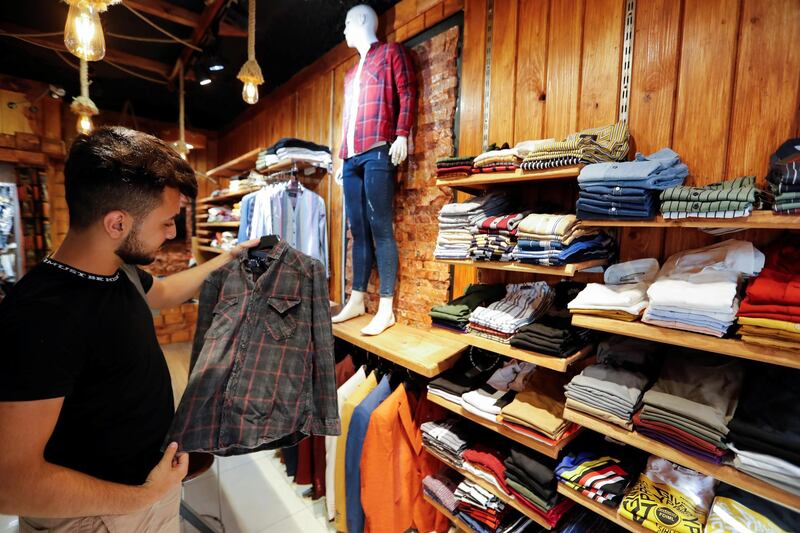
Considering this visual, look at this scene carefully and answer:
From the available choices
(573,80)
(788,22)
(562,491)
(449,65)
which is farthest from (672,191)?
(449,65)

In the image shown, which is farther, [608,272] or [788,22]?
[608,272]

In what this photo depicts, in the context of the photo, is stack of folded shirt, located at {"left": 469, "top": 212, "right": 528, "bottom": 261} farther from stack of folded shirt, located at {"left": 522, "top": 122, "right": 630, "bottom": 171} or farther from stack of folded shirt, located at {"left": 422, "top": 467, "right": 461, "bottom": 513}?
stack of folded shirt, located at {"left": 422, "top": 467, "right": 461, "bottom": 513}

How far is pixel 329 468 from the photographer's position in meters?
2.04

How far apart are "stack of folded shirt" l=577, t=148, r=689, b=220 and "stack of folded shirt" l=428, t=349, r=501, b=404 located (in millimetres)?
920

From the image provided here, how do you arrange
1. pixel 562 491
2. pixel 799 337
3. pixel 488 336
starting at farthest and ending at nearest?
1. pixel 488 336
2. pixel 562 491
3. pixel 799 337

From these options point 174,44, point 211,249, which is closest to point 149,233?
point 174,44

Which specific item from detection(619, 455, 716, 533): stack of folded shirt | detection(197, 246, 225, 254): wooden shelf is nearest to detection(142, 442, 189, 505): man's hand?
detection(619, 455, 716, 533): stack of folded shirt

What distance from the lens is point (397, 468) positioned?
186 centimetres

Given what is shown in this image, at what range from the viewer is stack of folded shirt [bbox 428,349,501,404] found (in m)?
1.69

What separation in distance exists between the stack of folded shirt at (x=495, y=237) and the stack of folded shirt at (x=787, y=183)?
727 mm

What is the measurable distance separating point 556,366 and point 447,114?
1.50 meters

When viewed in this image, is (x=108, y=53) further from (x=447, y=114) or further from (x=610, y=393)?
(x=610, y=393)

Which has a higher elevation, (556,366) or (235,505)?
(556,366)

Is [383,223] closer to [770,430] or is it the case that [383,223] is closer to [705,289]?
[705,289]
